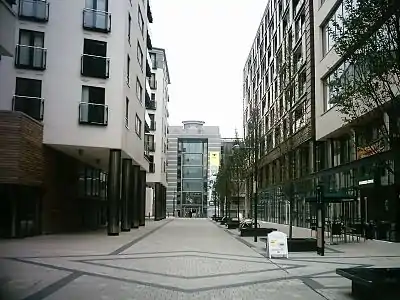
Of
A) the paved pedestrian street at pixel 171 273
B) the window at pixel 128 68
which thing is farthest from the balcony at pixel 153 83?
the paved pedestrian street at pixel 171 273

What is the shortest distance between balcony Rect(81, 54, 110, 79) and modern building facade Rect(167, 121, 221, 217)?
82613mm

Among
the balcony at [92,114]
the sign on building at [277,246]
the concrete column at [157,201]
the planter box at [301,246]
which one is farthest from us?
the concrete column at [157,201]

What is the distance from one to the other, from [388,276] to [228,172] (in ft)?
136

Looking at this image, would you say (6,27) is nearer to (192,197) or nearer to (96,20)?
(96,20)

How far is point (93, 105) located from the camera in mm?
27844

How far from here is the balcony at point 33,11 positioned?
27.4 meters

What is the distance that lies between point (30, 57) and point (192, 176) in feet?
291

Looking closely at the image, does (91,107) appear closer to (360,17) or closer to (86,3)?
(86,3)

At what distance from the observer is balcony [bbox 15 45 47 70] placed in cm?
2698

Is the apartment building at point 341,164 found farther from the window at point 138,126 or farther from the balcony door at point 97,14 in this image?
the window at point 138,126

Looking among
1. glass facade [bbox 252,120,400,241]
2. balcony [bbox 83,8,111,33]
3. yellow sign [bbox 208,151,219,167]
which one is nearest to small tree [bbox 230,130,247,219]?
glass facade [bbox 252,120,400,241]

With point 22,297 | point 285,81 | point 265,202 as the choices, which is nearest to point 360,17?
point 22,297

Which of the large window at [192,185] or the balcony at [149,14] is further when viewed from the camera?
the large window at [192,185]

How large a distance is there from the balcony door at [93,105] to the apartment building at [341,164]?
38.8 feet
